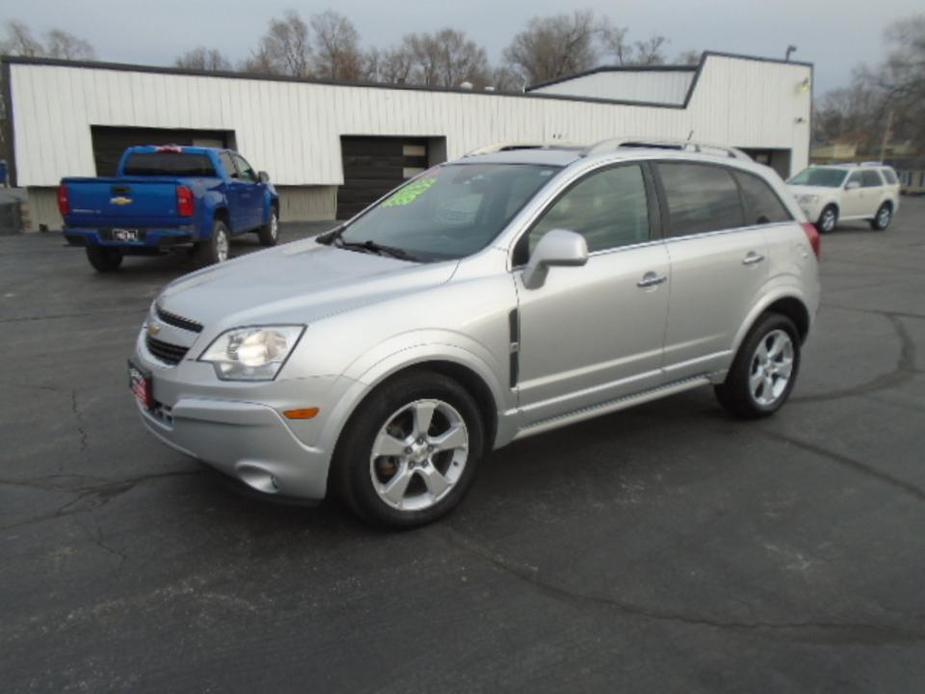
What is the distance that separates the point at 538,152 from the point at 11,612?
3470 millimetres

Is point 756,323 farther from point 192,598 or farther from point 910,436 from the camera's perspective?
point 192,598

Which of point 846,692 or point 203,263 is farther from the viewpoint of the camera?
point 203,263

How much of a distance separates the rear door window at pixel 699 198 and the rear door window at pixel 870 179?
706 inches

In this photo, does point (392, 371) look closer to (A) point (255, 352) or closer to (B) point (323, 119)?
(A) point (255, 352)

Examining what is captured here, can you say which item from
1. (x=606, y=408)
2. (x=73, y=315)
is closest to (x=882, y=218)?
(x=606, y=408)

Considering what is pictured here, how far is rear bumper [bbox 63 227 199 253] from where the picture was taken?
9852 millimetres

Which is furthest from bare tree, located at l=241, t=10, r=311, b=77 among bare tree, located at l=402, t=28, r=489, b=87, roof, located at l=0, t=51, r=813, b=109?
roof, located at l=0, t=51, r=813, b=109

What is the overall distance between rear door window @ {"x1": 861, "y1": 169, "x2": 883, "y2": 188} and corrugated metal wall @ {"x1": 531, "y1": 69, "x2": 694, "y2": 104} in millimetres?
9844

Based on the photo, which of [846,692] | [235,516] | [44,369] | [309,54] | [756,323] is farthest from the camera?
[309,54]

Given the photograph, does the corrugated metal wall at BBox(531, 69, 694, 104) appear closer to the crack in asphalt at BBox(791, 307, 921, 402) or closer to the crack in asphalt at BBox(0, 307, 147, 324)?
the crack in asphalt at BBox(791, 307, 921, 402)

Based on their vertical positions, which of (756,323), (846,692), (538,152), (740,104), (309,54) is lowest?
(846,692)

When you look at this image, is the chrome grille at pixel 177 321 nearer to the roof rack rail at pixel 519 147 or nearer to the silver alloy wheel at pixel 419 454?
the silver alloy wheel at pixel 419 454

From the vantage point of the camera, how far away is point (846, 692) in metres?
2.35

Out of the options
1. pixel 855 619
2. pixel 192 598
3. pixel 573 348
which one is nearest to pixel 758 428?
pixel 573 348
